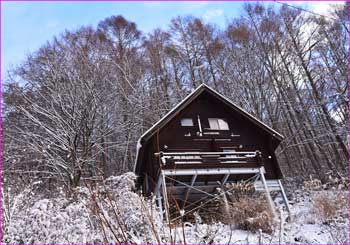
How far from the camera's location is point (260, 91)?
2081 cm

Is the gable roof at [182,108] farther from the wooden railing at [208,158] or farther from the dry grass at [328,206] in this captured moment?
the dry grass at [328,206]

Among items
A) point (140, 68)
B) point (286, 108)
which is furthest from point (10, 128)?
point (286, 108)

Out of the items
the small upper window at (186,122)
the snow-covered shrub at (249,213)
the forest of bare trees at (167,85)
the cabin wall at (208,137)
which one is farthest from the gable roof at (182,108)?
the snow-covered shrub at (249,213)

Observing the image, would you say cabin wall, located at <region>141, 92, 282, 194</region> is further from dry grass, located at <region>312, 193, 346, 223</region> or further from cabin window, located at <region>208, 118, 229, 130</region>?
dry grass, located at <region>312, 193, 346, 223</region>

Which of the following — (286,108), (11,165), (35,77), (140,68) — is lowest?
(11,165)

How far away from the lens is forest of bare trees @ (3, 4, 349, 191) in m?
14.6

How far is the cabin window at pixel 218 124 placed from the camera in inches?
605

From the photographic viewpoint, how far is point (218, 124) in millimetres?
15500

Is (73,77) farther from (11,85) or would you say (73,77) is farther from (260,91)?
(260,91)

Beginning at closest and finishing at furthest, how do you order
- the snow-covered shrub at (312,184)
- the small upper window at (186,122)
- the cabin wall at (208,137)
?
the snow-covered shrub at (312,184), the cabin wall at (208,137), the small upper window at (186,122)

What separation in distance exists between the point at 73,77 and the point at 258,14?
1491 cm

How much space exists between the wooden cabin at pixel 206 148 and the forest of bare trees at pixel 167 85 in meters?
2.59

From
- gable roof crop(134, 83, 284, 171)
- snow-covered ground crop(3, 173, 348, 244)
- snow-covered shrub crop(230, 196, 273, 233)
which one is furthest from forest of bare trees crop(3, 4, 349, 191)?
snow-covered shrub crop(230, 196, 273, 233)

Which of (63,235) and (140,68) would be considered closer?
(63,235)
